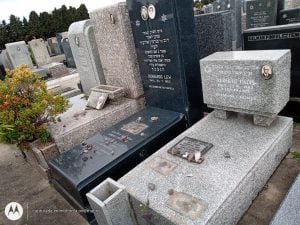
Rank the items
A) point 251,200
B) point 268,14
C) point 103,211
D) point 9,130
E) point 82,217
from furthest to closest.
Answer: point 268,14 < point 9,130 < point 82,217 < point 251,200 < point 103,211

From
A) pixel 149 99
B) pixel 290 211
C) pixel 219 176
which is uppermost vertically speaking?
pixel 149 99

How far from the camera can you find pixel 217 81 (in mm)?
3980

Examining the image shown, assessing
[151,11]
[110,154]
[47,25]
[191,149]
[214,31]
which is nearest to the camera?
[191,149]

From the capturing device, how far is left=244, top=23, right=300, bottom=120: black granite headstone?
4.48 metres

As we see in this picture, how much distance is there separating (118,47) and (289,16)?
6903 millimetres

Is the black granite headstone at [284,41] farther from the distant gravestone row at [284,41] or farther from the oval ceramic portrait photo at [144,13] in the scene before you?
the oval ceramic portrait photo at [144,13]

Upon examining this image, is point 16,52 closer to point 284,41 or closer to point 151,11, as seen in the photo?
point 151,11

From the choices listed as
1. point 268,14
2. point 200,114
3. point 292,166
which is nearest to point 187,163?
point 292,166

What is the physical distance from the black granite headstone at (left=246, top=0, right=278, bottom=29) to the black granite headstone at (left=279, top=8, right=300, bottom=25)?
23 centimetres

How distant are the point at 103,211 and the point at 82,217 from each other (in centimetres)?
115

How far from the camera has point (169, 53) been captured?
4543 millimetres

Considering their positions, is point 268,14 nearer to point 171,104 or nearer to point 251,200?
point 171,104

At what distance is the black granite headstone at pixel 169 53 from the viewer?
433 centimetres

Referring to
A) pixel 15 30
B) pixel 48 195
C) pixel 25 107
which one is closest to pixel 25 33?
pixel 15 30
